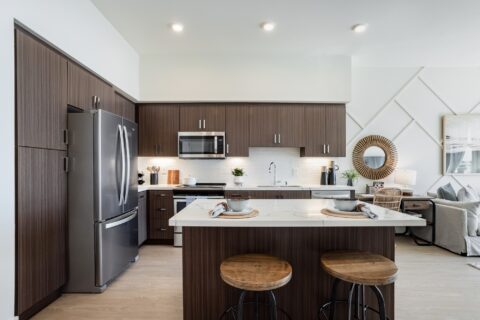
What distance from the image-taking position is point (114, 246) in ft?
8.82

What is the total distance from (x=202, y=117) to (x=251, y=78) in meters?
1.00

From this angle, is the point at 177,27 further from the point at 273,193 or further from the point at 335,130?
the point at 335,130

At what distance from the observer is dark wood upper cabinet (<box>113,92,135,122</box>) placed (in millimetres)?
3540

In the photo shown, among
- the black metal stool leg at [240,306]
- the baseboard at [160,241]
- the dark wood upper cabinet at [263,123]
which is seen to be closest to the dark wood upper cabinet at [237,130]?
the dark wood upper cabinet at [263,123]

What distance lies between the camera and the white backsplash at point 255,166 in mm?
4496

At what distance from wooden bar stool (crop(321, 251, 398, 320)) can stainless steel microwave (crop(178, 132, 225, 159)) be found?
2761mm

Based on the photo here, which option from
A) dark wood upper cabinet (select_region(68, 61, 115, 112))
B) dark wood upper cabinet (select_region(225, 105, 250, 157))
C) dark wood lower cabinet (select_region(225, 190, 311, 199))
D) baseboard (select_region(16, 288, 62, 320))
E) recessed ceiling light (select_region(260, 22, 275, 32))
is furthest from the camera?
dark wood upper cabinet (select_region(225, 105, 250, 157))

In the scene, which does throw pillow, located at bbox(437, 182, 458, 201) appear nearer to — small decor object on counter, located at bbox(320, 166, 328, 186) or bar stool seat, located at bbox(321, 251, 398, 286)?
small decor object on counter, located at bbox(320, 166, 328, 186)

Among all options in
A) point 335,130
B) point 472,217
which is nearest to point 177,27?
point 335,130

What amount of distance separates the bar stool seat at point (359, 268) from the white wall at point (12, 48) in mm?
2166

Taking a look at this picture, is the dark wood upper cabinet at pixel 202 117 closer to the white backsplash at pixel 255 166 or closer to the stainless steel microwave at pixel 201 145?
the stainless steel microwave at pixel 201 145

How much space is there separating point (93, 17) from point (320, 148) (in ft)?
11.6

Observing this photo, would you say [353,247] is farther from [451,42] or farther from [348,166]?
[451,42]

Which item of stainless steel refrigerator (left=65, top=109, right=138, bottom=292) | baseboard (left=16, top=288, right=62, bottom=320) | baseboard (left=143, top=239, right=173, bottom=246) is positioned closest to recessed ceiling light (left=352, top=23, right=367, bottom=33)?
stainless steel refrigerator (left=65, top=109, right=138, bottom=292)
